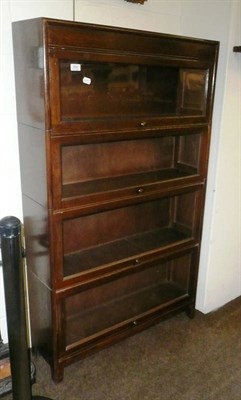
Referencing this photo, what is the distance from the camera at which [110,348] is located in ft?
6.79

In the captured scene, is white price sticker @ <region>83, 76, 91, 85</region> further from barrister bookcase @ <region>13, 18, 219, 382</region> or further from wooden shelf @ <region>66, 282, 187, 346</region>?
wooden shelf @ <region>66, 282, 187, 346</region>

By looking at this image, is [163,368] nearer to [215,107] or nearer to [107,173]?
[107,173]

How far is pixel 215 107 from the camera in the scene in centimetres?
206

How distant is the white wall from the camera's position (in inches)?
64.2

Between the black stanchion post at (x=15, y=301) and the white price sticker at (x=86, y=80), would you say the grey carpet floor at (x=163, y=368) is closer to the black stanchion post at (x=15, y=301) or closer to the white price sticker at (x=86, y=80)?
the black stanchion post at (x=15, y=301)

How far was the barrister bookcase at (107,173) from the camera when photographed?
4.80 ft

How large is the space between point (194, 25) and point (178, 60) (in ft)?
1.66

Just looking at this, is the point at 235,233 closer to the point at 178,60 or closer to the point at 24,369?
the point at 178,60

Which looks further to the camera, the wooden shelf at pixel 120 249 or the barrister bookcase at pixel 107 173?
the wooden shelf at pixel 120 249

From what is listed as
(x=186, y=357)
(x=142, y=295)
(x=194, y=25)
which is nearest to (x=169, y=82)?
(x=194, y=25)

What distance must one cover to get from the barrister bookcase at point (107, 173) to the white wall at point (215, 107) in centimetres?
8

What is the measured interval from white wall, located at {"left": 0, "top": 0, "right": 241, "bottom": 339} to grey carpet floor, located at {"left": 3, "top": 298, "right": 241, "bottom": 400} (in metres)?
0.27

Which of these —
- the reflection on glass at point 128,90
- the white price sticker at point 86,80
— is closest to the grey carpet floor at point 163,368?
the reflection on glass at point 128,90

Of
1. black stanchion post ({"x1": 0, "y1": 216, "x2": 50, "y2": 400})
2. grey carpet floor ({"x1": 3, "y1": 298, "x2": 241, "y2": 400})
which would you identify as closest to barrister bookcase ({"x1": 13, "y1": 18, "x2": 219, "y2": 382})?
grey carpet floor ({"x1": 3, "y1": 298, "x2": 241, "y2": 400})
